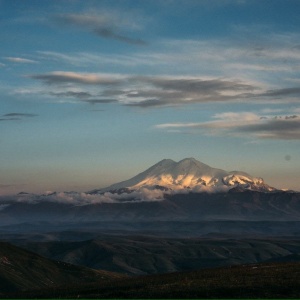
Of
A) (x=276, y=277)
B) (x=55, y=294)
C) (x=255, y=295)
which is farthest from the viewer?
(x=55, y=294)

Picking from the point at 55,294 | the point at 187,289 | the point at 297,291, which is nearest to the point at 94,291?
the point at 55,294

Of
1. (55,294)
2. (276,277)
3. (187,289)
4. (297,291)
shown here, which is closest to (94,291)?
(55,294)

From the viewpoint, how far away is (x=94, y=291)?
11975 centimetres

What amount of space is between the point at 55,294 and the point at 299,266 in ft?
172

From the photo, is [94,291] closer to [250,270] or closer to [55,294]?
[55,294]

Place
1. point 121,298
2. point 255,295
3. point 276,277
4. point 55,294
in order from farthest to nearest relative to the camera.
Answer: point 55,294
point 276,277
point 121,298
point 255,295

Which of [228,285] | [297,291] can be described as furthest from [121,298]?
[297,291]

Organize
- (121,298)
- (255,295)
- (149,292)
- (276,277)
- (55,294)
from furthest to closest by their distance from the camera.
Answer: (55,294), (276,277), (149,292), (121,298), (255,295)

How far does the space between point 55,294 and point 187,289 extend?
3701 cm

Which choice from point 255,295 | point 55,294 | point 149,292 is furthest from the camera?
point 55,294

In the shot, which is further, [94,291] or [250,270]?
[250,270]

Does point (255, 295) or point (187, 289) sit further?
point (187, 289)

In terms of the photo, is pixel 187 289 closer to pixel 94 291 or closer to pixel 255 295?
pixel 255 295

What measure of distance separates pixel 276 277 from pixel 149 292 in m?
24.9
